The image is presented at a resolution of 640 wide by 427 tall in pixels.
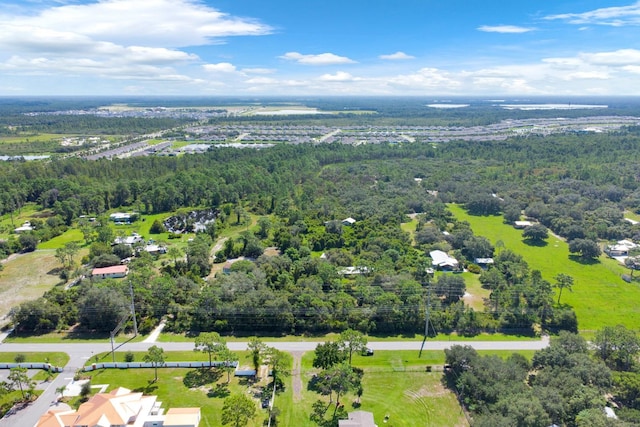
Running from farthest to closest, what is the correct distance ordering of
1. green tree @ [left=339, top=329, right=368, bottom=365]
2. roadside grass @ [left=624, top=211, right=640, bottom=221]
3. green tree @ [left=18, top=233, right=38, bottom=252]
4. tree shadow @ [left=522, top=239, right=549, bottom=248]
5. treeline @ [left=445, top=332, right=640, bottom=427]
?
roadside grass @ [left=624, top=211, right=640, bottom=221] → tree shadow @ [left=522, top=239, right=549, bottom=248] → green tree @ [left=18, top=233, right=38, bottom=252] → green tree @ [left=339, top=329, right=368, bottom=365] → treeline @ [left=445, top=332, right=640, bottom=427]

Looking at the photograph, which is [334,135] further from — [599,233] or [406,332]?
[406,332]

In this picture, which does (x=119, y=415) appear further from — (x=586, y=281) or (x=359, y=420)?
(x=586, y=281)

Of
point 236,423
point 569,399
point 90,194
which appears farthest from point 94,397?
point 90,194

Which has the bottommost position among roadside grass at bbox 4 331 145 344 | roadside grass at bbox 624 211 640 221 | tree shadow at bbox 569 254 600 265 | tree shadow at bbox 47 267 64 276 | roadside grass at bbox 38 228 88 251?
roadside grass at bbox 4 331 145 344

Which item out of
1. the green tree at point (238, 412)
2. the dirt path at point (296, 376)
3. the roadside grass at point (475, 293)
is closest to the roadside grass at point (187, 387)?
the green tree at point (238, 412)

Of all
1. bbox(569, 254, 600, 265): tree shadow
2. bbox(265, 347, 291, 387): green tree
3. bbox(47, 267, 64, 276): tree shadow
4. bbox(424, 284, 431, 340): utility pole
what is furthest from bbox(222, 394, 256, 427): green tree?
bbox(569, 254, 600, 265): tree shadow

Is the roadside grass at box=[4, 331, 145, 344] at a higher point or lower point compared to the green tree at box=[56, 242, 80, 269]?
lower

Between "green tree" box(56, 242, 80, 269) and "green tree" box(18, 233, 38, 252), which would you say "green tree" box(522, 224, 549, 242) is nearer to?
"green tree" box(56, 242, 80, 269)
